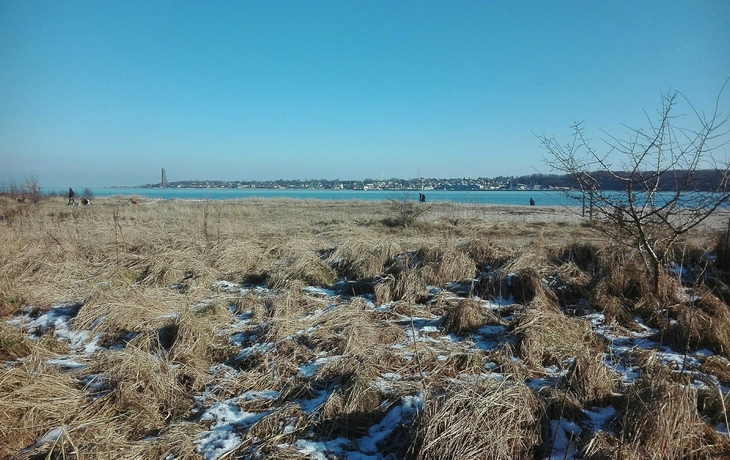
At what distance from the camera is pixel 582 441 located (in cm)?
283

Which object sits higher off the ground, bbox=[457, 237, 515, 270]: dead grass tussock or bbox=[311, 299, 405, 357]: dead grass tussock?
bbox=[457, 237, 515, 270]: dead grass tussock

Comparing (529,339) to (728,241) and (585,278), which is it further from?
(728,241)

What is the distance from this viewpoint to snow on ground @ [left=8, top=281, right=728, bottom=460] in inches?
124

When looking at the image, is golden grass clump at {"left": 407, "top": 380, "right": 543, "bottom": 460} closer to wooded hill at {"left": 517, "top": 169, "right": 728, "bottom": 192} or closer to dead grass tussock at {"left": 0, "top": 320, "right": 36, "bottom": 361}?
wooded hill at {"left": 517, "top": 169, "right": 728, "bottom": 192}

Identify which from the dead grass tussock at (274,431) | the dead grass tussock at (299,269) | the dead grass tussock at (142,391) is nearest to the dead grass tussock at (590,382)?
the dead grass tussock at (274,431)

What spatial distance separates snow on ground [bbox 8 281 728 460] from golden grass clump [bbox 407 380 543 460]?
0.24 metres

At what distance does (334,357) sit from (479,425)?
201 centimetres

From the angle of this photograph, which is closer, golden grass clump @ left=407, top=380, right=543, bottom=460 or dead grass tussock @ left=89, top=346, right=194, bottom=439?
golden grass clump @ left=407, top=380, right=543, bottom=460

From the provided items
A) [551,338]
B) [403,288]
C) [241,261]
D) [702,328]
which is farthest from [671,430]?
[241,261]

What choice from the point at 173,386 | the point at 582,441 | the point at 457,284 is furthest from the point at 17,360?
the point at 457,284

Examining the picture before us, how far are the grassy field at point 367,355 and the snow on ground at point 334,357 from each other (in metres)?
0.02

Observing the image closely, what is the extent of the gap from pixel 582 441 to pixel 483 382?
0.83 metres

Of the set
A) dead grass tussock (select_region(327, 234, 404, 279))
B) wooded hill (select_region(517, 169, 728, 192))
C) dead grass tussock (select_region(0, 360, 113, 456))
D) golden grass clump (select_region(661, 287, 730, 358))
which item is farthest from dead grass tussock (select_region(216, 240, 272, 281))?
golden grass clump (select_region(661, 287, 730, 358))

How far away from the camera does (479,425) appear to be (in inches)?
116
